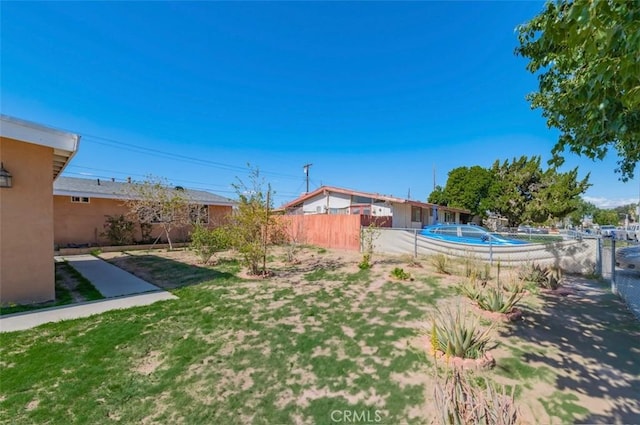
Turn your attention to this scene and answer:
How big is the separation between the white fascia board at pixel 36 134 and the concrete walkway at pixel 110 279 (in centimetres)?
338

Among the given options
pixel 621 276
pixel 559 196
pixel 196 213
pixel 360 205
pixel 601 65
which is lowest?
pixel 621 276

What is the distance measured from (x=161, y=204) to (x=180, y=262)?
17.0ft

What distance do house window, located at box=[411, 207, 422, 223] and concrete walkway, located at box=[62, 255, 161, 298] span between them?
60.6 feet

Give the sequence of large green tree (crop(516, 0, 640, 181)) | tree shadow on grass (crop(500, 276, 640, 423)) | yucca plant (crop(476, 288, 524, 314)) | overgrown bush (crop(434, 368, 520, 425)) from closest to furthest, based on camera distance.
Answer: large green tree (crop(516, 0, 640, 181)), overgrown bush (crop(434, 368, 520, 425)), tree shadow on grass (crop(500, 276, 640, 423)), yucca plant (crop(476, 288, 524, 314))

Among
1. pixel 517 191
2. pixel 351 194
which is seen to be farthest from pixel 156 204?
pixel 517 191

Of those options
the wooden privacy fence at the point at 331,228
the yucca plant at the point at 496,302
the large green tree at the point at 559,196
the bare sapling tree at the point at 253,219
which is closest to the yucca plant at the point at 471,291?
the yucca plant at the point at 496,302

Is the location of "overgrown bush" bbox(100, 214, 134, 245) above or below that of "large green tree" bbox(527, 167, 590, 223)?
below

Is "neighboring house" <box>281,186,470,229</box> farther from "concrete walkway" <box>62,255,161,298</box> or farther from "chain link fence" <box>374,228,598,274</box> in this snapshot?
"concrete walkway" <box>62,255,161,298</box>

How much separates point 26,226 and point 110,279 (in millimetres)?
2942

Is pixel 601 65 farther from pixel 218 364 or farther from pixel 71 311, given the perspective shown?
pixel 71 311

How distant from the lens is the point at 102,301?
19.1 feet

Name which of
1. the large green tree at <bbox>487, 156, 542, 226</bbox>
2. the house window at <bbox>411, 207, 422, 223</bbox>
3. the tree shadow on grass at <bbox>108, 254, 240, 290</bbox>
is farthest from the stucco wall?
the large green tree at <bbox>487, 156, 542, 226</bbox>

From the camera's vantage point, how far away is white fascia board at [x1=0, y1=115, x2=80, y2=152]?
496 centimetres

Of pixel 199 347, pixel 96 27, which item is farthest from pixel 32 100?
pixel 199 347
